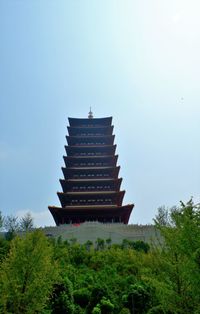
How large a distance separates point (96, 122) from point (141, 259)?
3376 centimetres

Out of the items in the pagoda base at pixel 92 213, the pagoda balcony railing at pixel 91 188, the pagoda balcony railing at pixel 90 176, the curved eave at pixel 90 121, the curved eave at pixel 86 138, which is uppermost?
the curved eave at pixel 90 121

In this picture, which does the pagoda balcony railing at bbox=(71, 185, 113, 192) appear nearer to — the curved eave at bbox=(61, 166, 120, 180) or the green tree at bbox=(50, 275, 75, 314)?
the curved eave at bbox=(61, 166, 120, 180)

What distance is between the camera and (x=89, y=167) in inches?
2103

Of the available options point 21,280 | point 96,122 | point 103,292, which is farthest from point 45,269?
point 96,122

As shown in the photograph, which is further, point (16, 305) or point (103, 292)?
point (103, 292)

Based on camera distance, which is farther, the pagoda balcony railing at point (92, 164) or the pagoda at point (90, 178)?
the pagoda balcony railing at point (92, 164)

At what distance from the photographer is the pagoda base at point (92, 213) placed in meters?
48.5

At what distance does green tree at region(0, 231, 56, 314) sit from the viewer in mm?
12914

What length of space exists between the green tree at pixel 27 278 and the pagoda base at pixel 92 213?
34.1 meters

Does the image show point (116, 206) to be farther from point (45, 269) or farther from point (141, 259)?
point (45, 269)

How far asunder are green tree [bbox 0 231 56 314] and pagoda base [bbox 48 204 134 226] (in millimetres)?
34053

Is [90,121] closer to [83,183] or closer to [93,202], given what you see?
[83,183]

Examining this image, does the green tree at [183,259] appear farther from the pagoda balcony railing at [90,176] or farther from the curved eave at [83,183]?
the pagoda balcony railing at [90,176]

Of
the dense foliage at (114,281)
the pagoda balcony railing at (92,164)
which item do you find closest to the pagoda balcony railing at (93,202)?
the pagoda balcony railing at (92,164)
